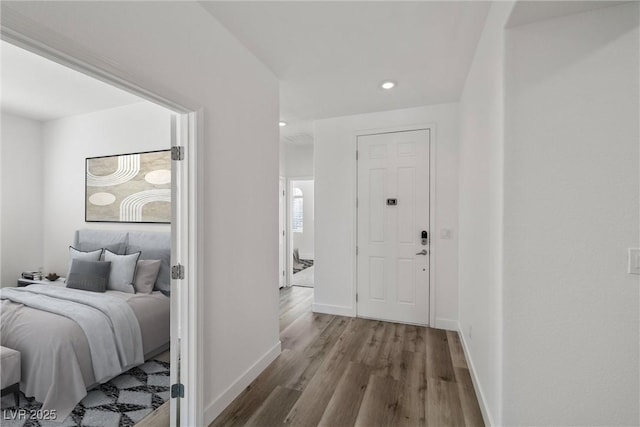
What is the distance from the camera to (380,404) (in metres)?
1.96

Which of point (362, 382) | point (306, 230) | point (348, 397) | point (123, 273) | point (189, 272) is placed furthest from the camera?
point (306, 230)

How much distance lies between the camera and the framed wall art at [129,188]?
3.39 metres

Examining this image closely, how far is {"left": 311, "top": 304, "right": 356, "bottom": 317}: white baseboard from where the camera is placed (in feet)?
11.9

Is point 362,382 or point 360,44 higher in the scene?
point 360,44

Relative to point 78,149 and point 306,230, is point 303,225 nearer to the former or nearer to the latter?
point 306,230

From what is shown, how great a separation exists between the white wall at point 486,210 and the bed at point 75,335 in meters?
2.71

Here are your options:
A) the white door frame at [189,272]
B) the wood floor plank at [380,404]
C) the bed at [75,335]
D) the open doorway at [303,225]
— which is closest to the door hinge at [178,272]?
the white door frame at [189,272]

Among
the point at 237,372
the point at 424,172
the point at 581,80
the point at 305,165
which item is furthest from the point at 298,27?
the point at 305,165

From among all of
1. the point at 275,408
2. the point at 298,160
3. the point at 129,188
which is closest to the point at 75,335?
the point at 275,408

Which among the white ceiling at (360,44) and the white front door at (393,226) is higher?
the white ceiling at (360,44)

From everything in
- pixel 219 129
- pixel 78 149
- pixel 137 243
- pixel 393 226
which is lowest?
pixel 137 243

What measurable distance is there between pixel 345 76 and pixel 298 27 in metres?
0.79

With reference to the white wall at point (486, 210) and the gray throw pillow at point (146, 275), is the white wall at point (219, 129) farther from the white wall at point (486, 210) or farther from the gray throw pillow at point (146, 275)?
the white wall at point (486, 210)

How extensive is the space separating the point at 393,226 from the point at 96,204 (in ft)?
12.9
